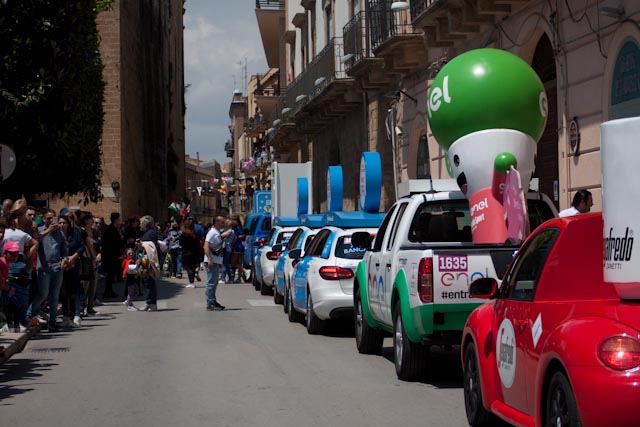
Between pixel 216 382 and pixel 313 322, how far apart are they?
4776 millimetres

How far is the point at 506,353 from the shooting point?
693cm

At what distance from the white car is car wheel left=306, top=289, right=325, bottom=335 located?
8.30 m

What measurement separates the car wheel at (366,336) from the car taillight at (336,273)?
1.67 meters

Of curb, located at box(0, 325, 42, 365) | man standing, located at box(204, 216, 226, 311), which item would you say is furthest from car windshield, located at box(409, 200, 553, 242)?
man standing, located at box(204, 216, 226, 311)

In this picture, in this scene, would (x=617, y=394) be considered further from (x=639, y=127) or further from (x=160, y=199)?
(x=160, y=199)

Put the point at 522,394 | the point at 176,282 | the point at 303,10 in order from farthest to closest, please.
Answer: the point at 303,10
the point at 176,282
the point at 522,394

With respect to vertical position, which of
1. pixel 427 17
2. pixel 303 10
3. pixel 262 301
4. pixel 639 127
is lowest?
pixel 262 301

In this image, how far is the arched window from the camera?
26.3m

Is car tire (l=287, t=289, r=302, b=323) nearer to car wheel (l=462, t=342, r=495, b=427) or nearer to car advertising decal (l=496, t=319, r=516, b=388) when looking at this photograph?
car wheel (l=462, t=342, r=495, b=427)

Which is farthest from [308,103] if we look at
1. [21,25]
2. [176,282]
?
[21,25]

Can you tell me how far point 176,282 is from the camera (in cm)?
3186

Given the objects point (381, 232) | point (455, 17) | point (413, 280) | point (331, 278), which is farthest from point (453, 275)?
point (455, 17)

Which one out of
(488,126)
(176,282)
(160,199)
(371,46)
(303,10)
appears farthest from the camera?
(160,199)

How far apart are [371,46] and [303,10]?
1829cm
